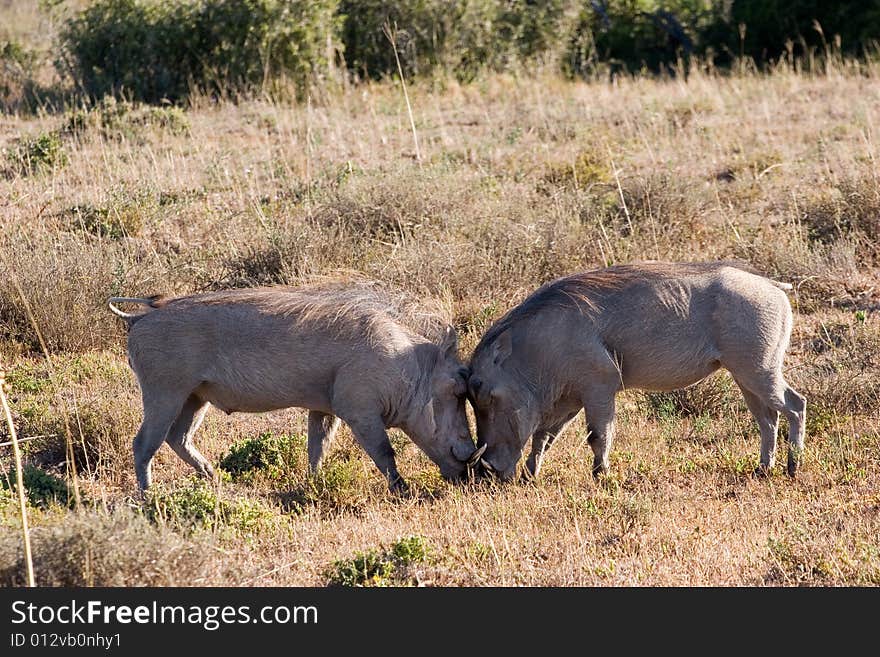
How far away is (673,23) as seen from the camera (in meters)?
19.8

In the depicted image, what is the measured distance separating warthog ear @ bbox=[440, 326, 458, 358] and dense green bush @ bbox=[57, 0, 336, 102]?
7.99m

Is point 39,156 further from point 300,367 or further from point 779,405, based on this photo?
point 779,405

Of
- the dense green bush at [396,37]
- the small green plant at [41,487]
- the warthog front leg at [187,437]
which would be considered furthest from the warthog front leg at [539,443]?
the dense green bush at [396,37]

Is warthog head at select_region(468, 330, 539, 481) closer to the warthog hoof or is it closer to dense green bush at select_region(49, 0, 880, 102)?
the warthog hoof

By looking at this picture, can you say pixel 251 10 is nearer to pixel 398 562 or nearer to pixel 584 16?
pixel 584 16

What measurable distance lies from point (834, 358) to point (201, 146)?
6.98 metres

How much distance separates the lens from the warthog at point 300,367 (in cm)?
655

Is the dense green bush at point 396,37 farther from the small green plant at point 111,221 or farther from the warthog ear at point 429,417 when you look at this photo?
the warthog ear at point 429,417

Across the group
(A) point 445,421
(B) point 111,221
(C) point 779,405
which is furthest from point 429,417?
(B) point 111,221

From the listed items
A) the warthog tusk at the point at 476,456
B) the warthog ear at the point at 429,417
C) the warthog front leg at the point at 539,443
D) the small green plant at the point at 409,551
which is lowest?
the warthog front leg at the point at 539,443

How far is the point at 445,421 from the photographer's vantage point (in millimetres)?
6809

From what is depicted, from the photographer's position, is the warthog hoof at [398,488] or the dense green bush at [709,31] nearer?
the warthog hoof at [398,488]

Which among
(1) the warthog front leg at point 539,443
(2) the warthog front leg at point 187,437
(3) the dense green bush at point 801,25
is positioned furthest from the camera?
(3) the dense green bush at point 801,25

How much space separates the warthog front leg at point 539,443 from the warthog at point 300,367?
0.45 m
